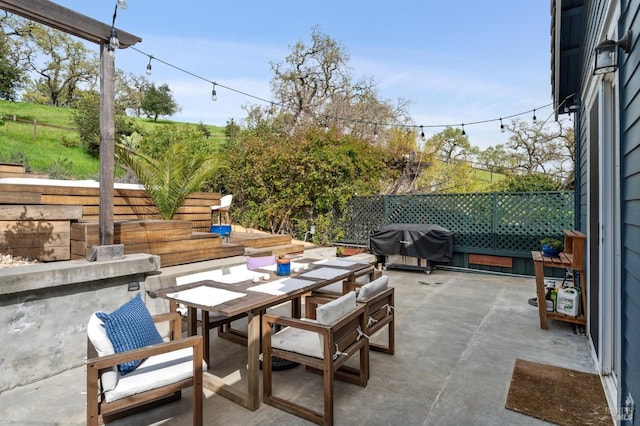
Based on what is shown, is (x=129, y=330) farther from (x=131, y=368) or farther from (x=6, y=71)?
(x=6, y=71)

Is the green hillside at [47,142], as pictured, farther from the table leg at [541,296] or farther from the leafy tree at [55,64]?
the table leg at [541,296]

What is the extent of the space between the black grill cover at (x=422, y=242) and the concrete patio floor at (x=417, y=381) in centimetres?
233

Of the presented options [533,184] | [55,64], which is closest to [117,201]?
[533,184]

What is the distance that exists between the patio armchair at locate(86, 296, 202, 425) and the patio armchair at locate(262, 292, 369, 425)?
0.48 m

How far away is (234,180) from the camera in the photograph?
28.8 ft

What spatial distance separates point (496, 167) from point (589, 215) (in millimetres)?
13768

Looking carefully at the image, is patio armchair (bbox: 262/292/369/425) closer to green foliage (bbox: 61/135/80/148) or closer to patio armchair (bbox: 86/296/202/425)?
patio armchair (bbox: 86/296/202/425)

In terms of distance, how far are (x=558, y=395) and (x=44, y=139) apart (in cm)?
2020

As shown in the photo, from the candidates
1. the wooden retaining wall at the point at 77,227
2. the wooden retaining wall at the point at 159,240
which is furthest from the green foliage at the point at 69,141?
the wooden retaining wall at the point at 159,240

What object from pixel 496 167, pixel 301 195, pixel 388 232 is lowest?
pixel 388 232

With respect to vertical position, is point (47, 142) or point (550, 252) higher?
point (47, 142)

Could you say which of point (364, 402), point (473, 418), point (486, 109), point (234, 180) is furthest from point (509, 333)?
point (486, 109)

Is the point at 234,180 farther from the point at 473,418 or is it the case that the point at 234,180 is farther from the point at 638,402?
the point at 638,402

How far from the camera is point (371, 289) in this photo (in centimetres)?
261
